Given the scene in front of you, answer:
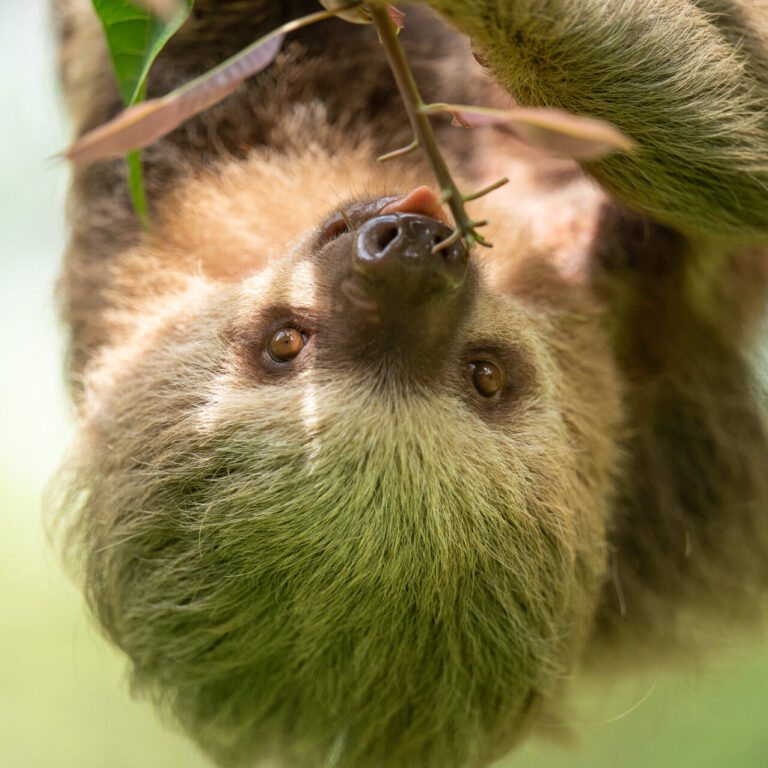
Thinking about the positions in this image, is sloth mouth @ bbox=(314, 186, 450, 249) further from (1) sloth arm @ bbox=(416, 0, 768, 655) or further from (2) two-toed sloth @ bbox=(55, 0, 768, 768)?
(1) sloth arm @ bbox=(416, 0, 768, 655)

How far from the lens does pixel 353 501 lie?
2291 millimetres

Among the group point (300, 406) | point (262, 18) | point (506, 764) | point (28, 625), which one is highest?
point (262, 18)

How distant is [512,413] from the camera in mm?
2547

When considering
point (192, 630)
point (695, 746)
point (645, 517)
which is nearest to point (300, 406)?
point (192, 630)

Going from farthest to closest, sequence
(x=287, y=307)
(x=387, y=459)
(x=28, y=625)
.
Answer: (x=28, y=625) → (x=287, y=307) → (x=387, y=459)

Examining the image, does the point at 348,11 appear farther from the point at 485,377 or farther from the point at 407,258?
the point at 485,377

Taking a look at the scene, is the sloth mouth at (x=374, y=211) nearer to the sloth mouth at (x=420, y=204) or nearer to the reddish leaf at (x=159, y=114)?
the sloth mouth at (x=420, y=204)

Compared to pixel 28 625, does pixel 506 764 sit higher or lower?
higher

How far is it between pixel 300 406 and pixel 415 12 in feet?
6.04

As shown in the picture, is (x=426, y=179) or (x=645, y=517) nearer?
(x=426, y=179)

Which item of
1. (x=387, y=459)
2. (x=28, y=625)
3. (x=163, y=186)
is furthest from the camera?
(x=28, y=625)

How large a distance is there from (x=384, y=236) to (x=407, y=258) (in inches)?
3.9

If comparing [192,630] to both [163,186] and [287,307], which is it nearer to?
[287,307]

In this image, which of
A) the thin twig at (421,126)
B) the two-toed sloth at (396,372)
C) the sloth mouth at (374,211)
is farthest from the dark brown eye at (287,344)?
the thin twig at (421,126)
